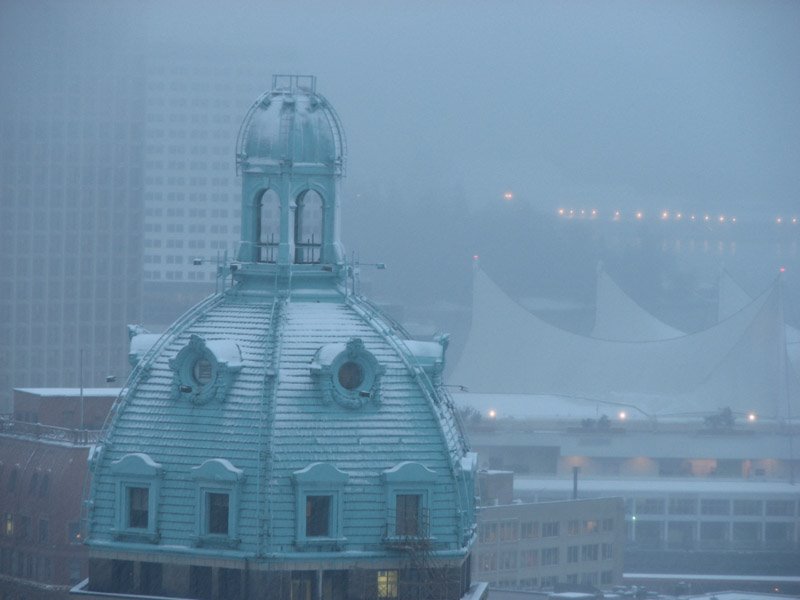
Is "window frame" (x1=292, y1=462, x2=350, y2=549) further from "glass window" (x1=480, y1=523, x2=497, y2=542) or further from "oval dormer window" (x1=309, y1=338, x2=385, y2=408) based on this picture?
"glass window" (x1=480, y1=523, x2=497, y2=542)

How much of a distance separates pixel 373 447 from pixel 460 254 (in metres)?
60.6

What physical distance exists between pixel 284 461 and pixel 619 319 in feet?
202

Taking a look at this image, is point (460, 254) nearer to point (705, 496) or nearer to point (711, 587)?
point (705, 496)

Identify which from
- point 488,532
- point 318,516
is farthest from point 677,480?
point 318,516

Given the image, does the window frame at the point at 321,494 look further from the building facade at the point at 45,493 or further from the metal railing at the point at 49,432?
the metal railing at the point at 49,432

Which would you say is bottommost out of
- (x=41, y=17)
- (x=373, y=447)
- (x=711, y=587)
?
(x=711, y=587)

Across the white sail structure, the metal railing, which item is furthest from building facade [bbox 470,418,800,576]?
the metal railing

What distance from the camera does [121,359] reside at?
65062 millimetres

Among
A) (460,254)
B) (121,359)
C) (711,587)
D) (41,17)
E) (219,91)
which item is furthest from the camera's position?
(460,254)

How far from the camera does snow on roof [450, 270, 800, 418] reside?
257 feet

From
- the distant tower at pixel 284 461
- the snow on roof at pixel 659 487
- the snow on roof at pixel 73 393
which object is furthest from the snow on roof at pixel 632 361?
the distant tower at pixel 284 461

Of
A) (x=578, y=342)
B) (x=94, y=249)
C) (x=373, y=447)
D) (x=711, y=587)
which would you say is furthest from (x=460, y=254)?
(x=373, y=447)

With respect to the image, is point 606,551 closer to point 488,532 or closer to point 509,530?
point 509,530

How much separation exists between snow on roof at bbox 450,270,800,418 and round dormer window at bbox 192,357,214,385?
188 feet
